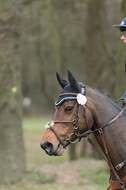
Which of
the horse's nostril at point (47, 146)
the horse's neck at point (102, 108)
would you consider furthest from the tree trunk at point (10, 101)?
the horse's nostril at point (47, 146)

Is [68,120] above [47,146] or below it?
above

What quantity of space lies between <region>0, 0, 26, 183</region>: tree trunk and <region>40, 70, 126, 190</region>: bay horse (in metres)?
6.17

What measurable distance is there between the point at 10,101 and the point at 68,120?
6320 mm

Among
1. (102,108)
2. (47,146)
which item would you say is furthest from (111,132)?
→ (47,146)

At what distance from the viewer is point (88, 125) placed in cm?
424

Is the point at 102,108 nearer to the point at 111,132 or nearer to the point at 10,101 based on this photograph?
the point at 111,132

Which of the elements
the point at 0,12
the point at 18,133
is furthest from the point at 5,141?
the point at 0,12

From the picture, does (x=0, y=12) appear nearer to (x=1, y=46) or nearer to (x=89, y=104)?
(x=1, y=46)

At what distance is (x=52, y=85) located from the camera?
37688mm

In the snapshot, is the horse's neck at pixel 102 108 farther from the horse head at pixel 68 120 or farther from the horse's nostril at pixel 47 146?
the horse's nostril at pixel 47 146

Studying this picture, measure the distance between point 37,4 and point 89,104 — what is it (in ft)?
34.1

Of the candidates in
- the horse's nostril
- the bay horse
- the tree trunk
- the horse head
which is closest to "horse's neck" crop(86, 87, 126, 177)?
the bay horse

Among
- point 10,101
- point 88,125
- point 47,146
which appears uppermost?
point 88,125

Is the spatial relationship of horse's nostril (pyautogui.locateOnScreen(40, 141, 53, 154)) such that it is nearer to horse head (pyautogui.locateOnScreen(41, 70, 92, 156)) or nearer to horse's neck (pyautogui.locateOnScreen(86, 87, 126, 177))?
horse head (pyautogui.locateOnScreen(41, 70, 92, 156))
